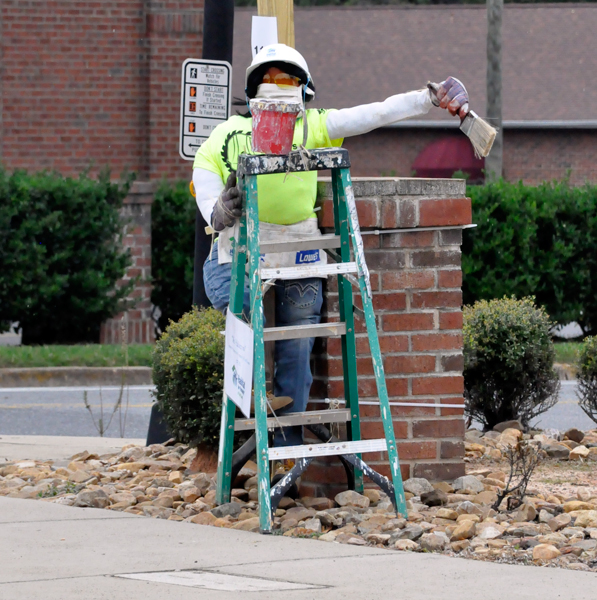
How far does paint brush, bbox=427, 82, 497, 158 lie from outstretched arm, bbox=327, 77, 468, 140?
1.1 inches

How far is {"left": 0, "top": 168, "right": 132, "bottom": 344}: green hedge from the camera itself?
14.1 m

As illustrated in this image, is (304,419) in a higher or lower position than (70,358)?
higher

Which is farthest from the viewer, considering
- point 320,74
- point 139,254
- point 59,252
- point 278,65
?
point 320,74

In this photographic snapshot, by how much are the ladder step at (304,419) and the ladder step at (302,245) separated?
0.68m

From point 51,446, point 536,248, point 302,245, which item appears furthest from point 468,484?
point 536,248

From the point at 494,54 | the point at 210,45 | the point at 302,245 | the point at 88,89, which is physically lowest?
the point at 302,245

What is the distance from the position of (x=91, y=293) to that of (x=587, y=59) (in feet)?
63.3

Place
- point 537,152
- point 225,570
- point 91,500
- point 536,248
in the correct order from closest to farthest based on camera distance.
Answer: point 225,570, point 91,500, point 536,248, point 537,152

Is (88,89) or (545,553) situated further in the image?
(88,89)

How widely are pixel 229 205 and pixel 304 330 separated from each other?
23.4 inches

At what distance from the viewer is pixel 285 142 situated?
15.6 ft

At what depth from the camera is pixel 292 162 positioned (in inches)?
185

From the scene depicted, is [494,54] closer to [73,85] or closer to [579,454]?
[73,85]

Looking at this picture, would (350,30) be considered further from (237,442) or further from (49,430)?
(237,442)
